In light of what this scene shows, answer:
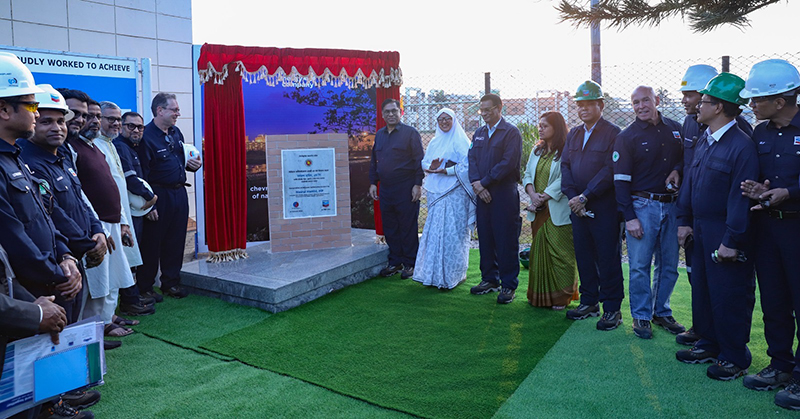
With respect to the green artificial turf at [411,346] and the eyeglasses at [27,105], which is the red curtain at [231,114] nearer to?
the green artificial turf at [411,346]

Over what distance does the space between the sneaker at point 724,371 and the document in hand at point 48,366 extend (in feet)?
10.5

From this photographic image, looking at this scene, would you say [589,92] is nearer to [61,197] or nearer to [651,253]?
[651,253]

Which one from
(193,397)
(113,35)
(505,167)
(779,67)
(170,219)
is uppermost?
(113,35)

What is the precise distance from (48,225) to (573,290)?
3.77 m

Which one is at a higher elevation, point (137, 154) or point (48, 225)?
point (137, 154)

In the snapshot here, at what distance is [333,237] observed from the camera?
20.0ft

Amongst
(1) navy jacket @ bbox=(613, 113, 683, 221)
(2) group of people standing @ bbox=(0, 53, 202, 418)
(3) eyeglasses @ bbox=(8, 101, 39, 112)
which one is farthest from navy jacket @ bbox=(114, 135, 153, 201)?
(1) navy jacket @ bbox=(613, 113, 683, 221)

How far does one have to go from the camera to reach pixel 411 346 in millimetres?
3764

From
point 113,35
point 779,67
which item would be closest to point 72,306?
point 779,67

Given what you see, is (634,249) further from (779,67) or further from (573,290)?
(779,67)

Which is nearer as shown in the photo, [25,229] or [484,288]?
[25,229]

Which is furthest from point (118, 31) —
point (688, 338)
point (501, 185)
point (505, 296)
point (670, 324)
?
point (688, 338)

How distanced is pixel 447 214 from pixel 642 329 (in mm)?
2090

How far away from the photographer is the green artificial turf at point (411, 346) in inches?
120
